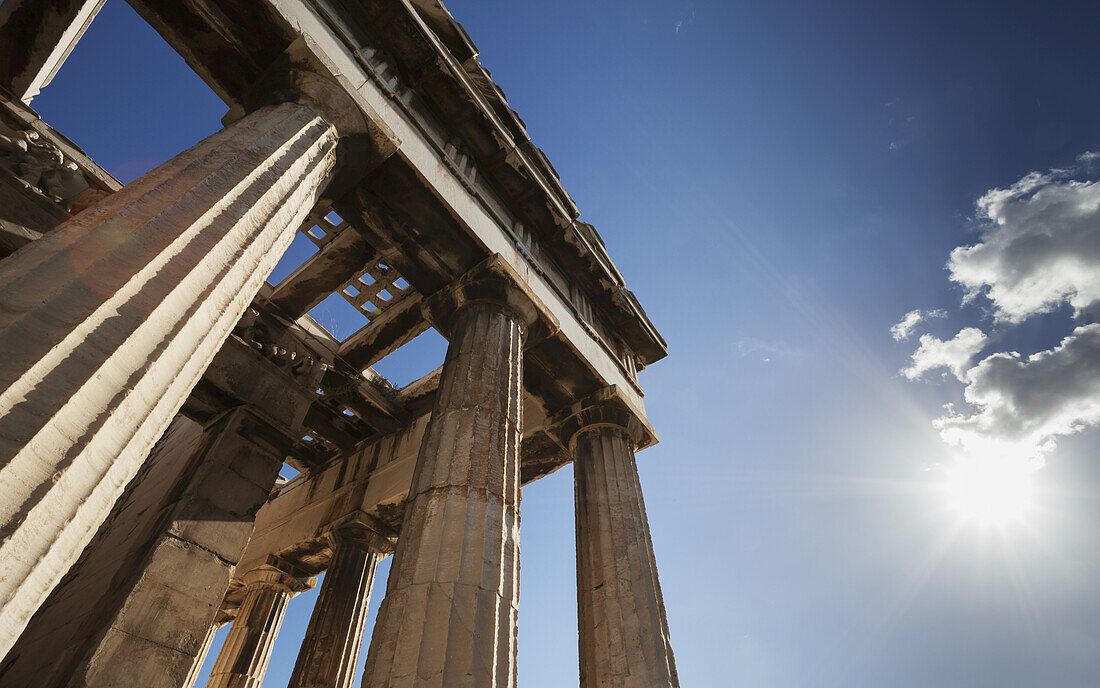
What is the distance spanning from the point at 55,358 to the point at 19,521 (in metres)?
0.97

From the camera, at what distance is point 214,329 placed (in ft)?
15.2

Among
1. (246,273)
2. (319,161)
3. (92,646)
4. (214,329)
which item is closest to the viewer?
(214,329)

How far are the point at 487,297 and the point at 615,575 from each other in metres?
5.38

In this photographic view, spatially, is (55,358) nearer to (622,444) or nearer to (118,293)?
(118,293)

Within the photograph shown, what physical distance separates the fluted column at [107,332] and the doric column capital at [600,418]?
8.02 meters

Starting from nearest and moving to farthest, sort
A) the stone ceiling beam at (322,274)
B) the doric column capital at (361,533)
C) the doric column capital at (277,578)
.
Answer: the stone ceiling beam at (322,274) < the doric column capital at (361,533) < the doric column capital at (277,578)

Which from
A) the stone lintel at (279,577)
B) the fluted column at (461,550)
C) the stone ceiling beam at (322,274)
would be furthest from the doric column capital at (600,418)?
the stone lintel at (279,577)

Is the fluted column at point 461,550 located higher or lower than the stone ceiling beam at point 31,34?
lower

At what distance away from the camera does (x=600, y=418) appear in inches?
488

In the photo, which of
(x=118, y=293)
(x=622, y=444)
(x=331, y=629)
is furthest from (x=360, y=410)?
(x=118, y=293)

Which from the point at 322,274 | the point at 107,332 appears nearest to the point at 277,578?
the point at 322,274

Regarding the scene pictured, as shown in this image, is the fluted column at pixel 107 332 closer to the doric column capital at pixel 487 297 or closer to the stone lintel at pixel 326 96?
the stone lintel at pixel 326 96

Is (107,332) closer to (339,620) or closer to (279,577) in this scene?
(339,620)

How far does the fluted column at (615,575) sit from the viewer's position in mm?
8562
